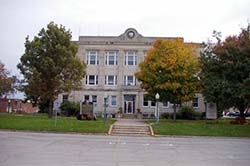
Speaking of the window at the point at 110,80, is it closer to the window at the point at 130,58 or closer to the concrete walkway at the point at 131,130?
the window at the point at 130,58

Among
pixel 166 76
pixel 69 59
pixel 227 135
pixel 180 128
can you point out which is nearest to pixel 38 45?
pixel 69 59

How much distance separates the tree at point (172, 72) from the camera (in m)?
48.2

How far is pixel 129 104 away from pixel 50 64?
24.4m

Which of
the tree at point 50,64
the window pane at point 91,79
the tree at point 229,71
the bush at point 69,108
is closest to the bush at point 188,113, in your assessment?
the window pane at point 91,79

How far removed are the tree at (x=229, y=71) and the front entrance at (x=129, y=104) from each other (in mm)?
21706

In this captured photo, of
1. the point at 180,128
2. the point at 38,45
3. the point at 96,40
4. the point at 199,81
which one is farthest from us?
the point at 96,40

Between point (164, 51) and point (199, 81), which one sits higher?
point (164, 51)

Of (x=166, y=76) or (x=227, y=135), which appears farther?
(x=166, y=76)

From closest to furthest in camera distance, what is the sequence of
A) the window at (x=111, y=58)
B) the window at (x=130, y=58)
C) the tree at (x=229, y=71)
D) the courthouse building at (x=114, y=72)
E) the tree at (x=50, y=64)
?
the tree at (x=229, y=71) < the tree at (x=50, y=64) < the courthouse building at (x=114, y=72) < the window at (x=130, y=58) < the window at (x=111, y=58)

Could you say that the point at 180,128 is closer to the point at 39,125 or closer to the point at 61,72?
the point at 39,125

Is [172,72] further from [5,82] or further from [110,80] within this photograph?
[5,82]

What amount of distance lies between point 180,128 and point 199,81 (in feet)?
41.8

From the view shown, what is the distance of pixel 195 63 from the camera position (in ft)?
160

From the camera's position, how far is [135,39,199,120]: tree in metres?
A: 48.2
